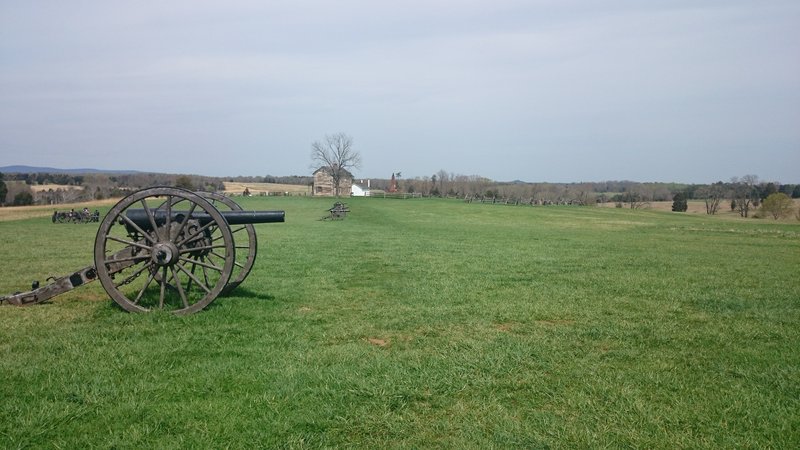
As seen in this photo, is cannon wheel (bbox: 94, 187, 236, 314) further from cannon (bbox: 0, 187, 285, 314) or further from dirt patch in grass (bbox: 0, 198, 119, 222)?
dirt patch in grass (bbox: 0, 198, 119, 222)

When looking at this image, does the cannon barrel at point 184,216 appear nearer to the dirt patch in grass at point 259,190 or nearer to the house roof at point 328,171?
the dirt patch in grass at point 259,190

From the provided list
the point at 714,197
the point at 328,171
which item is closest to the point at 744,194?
the point at 714,197

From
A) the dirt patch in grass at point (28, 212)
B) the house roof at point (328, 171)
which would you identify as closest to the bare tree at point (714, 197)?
the house roof at point (328, 171)

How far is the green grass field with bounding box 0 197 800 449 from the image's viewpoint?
4.26 metres

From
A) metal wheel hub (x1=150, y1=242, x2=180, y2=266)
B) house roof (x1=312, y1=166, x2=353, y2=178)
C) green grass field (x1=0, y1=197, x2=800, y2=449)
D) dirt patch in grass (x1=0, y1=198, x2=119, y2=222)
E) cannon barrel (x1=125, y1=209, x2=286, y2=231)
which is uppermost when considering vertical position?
house roof (x1=312, y1=166, x2=353, y2=178)

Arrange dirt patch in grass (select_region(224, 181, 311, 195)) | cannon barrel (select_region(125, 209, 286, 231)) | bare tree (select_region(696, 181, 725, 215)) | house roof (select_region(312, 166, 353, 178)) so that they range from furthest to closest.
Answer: house roof (select_region(312, 166, 353, 178)), dirt patch in grass (select_region(224, 181, 311, 195)), bare tree (select_region(696, 181, 725, 215)), cannon barrel (select_region(125, 209, 286, 231))

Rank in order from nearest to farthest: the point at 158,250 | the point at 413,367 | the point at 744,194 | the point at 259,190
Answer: the point at 413,367 < the point at 158,250 < the point at 744,194 < the point at 259,190

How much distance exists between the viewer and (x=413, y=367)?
5.71 meters

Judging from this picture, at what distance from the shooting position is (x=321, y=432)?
13.9 ft

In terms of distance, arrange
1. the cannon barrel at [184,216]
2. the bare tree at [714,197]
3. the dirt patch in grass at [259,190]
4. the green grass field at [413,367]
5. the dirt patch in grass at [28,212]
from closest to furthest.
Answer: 1. the green grass field at [413,367]
2. the cannon barrel at [184,216]
3. the dirt patch in grass at [28,212]
4. the bare tree at [714,197]
5. the dirt patch in grass at [259,190]

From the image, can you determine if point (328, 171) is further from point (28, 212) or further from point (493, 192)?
point (28, 212)

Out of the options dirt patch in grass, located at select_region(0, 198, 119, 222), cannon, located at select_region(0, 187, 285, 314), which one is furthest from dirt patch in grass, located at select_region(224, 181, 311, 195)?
cannon, located at select_region(0, 187, 285, 314)

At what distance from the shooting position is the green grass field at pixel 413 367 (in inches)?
168

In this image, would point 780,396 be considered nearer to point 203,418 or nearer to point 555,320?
point 555,320
